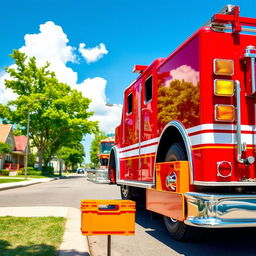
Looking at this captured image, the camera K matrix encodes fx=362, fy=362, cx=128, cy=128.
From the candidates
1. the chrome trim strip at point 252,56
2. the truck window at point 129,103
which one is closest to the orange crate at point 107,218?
the chrome trim strip at point 252,56

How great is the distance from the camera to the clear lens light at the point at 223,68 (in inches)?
176

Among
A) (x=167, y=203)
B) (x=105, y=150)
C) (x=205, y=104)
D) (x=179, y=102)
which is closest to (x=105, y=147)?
(x=105, y=150)

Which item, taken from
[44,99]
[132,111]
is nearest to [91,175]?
[132,111]

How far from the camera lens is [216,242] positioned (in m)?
5.59

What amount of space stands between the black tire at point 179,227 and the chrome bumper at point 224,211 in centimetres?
100

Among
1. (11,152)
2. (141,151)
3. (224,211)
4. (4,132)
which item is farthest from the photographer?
(11,152)

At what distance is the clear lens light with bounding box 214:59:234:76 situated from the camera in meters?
4.47

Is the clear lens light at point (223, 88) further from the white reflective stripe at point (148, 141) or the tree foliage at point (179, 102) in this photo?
the white reflective stripe at point (148, 141)

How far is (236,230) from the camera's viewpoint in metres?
6.51

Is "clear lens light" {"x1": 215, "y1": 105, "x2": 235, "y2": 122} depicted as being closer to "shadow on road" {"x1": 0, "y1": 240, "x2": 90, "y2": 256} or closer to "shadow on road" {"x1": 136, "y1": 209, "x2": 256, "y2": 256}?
"shadow on road" {"x1": 136, "y1": 209, "x2": 256, "y2": 256}

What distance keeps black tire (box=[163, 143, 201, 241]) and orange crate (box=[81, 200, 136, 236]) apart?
121 centimetres

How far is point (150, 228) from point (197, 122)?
3.08m

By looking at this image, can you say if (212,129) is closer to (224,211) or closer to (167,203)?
(224,211)

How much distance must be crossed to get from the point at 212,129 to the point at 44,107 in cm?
3958
